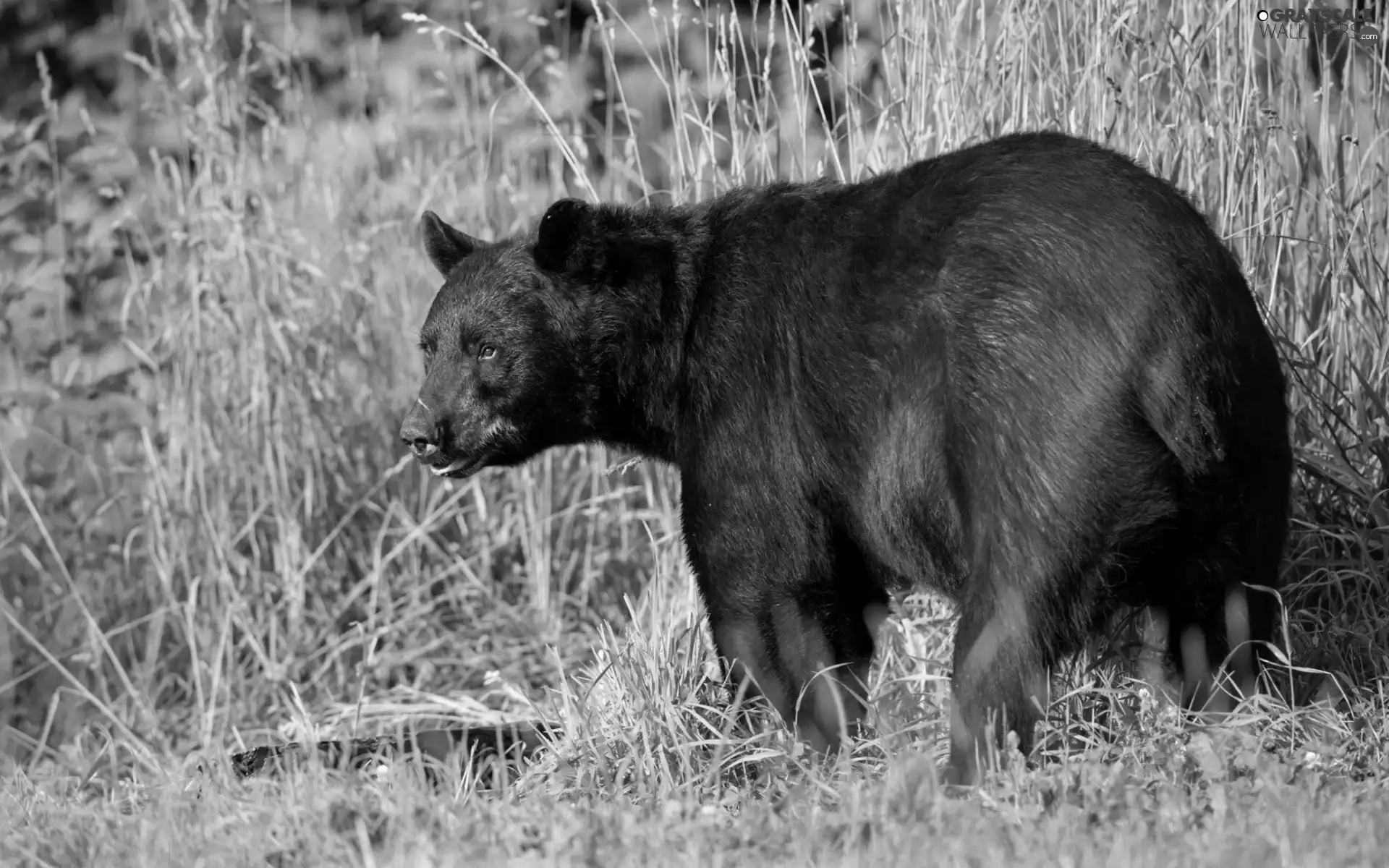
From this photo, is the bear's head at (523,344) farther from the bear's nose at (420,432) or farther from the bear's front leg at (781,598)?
the bear's front leg at (781,598)

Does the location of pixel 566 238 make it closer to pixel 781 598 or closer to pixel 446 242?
pixel 446 242

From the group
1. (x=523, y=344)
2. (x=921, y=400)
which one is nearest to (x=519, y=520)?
(x=523, y=344)

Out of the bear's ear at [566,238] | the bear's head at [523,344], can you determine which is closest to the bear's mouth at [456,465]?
the bear's head at [523,344]

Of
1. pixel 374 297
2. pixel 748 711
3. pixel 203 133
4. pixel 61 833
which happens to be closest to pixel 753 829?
pixel 748 711

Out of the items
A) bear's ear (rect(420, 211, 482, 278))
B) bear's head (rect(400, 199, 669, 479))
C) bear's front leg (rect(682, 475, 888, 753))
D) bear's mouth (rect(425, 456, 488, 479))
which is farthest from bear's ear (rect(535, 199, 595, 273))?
bear's front leg (rect(682, 475, 888, 753))

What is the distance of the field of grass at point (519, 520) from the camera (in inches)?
129

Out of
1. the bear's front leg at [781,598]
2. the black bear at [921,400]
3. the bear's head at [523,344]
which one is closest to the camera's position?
the black bear at [921,400]

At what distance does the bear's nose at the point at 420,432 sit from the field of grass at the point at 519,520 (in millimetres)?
784

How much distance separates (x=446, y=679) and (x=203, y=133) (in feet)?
8.93

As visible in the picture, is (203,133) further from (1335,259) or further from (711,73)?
(1335,259)

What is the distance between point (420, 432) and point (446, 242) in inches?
33.1

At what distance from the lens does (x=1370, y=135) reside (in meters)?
5.29

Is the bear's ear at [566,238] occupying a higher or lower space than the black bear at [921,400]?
higher

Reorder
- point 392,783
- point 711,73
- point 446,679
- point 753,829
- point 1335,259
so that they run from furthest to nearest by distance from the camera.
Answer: point 446,679 → point 711,73 → point 1335,259 → point 392,783 → point 753,829
